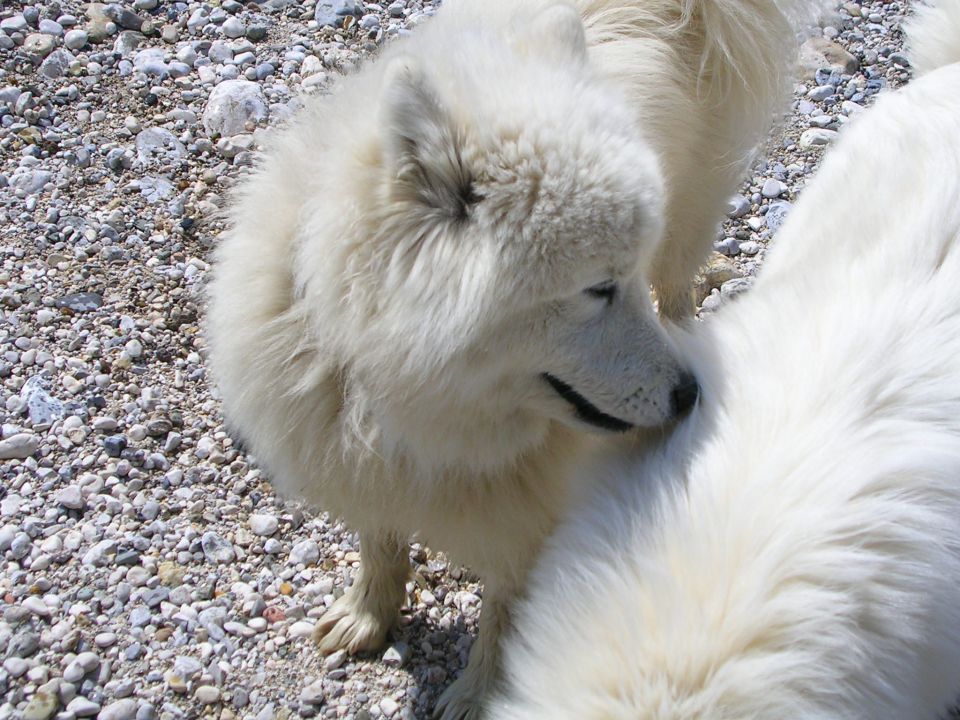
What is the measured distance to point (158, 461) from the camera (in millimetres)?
3559

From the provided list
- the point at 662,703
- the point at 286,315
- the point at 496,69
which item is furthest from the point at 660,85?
the point at 662,703

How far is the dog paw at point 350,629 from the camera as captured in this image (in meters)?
3.16

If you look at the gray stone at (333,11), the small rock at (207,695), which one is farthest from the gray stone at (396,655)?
the gray stone at (333,11)

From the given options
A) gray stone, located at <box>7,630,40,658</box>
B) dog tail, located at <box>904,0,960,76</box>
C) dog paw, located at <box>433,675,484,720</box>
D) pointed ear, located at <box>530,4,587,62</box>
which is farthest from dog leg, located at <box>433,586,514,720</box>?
dog tail, located at <box>904,0,960,76</box>

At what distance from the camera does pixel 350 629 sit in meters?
3.16

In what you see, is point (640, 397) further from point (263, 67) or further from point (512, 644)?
point (263, 67)

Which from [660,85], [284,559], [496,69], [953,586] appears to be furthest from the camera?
[284,559]

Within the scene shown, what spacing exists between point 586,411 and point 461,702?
4.02 feet

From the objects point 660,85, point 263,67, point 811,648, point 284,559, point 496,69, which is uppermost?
point 496,69

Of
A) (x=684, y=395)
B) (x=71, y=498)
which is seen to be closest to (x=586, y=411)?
(x=684, y=395)

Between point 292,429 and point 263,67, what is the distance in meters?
3.20

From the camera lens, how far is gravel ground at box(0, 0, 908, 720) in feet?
10.1

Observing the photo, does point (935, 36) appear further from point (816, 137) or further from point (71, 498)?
point (71, 498)

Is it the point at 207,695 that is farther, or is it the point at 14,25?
the point at 14,25
